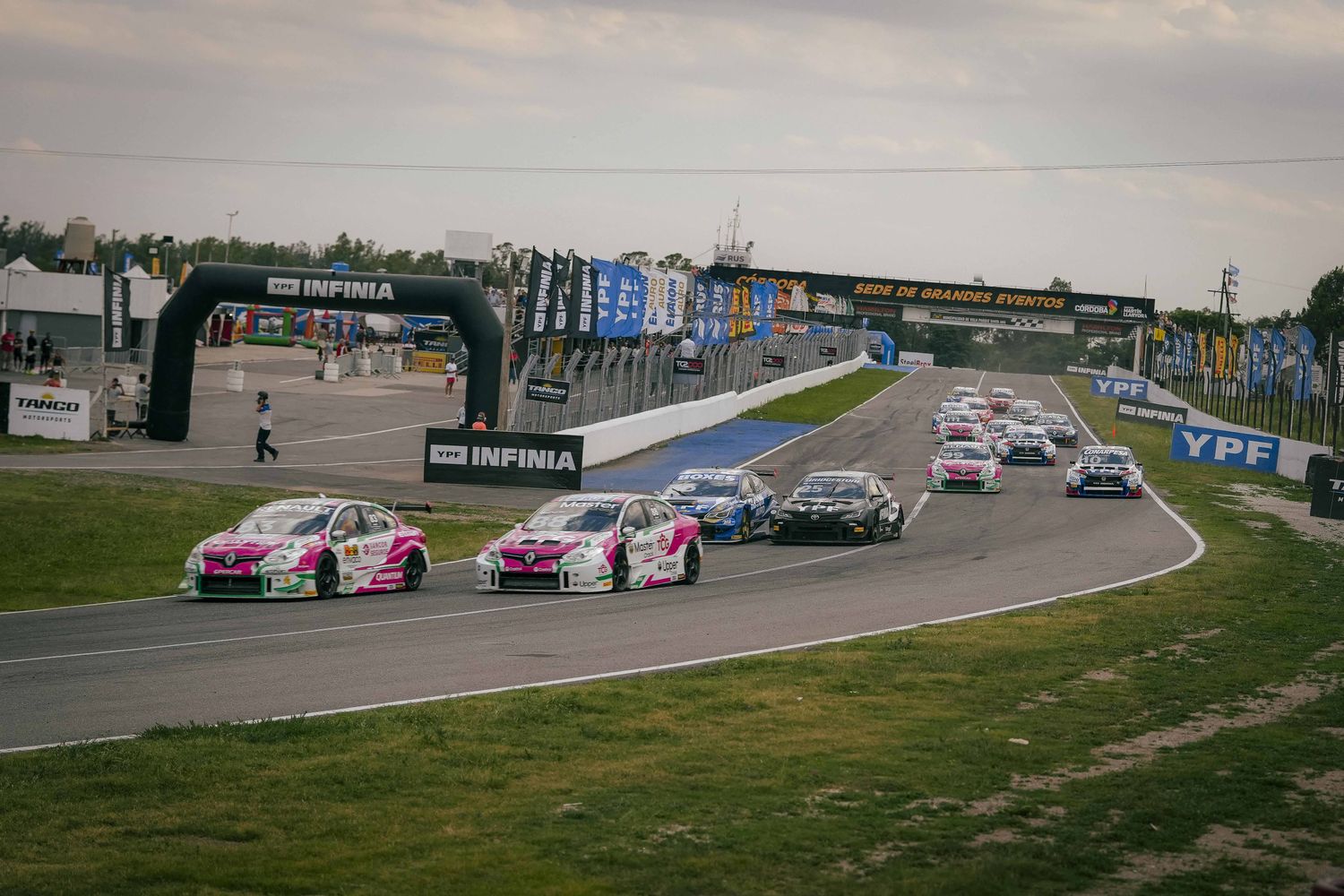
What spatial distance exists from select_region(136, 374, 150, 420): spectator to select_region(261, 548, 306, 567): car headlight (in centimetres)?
2534

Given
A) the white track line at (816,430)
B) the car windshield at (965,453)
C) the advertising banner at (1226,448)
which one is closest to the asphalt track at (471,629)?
the car windshield at (965,453)

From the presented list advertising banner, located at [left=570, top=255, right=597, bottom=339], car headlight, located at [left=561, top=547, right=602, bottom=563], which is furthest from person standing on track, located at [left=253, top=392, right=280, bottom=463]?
car headlight, located at [left=561, top=547, right=602, bottom=563]

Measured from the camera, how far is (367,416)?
52250mm

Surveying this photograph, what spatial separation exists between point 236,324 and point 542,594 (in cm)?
7963

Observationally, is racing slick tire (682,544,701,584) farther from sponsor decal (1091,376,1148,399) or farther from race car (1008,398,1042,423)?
sponsor decal (1091,376,1148,399)

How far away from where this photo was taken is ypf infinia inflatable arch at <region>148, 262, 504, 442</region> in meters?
38.1

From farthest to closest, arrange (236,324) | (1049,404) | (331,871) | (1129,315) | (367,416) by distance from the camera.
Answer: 1. (1129,315)
2. (236,324)
3. (1049,404)
4. (367,416)
5. (331,871)

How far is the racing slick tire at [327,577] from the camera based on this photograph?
1912 centimetres

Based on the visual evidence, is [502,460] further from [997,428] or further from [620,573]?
[997,428]

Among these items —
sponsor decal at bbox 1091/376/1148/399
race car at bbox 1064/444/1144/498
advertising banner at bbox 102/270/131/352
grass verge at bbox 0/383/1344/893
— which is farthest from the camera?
sponsor decal at bbox 1091/376/1148/399

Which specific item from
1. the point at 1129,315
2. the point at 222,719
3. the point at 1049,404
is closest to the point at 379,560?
the point at 222,719

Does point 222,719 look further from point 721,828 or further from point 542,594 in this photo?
point 542,594

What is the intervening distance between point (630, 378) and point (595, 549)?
34.4 meters

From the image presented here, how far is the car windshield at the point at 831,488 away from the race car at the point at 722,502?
94cm
